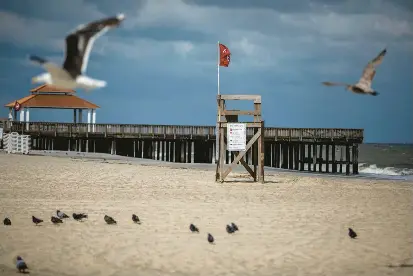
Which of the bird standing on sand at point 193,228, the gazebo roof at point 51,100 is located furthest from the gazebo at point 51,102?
the bird standing on sand at point 193,228

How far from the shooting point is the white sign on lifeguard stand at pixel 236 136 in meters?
18.3

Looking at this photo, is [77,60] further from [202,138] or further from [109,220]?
[202,138]

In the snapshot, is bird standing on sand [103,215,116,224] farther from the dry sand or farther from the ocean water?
the ocean water

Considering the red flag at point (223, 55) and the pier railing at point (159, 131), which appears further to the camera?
the pier railing at point (159, 131)

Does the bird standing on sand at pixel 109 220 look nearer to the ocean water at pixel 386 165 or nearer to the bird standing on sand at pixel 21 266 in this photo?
the bird standing on sand at pixel 21 266

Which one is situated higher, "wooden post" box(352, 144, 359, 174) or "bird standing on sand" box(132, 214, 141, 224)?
"wooden post" box(352, 144, 359, 174)

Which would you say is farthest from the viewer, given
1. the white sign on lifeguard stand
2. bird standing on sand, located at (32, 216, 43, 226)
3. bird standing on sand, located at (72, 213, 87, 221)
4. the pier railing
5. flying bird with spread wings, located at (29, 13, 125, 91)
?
the pier railing

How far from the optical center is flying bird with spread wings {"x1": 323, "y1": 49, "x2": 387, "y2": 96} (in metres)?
2.20

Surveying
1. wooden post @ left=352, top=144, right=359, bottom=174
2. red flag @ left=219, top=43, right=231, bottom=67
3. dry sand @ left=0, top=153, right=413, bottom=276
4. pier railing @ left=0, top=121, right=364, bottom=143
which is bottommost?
dry sand @ left=0, top=153, right=413, bottom=276

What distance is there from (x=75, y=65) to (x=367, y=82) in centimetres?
126

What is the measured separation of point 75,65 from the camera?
1.82 meters

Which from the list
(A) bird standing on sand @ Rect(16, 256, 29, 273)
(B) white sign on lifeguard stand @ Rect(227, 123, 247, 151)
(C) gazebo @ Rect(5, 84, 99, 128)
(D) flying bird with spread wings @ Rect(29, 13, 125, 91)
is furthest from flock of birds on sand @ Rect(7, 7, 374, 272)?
(C) gazebo @ Rect(5, 84, 99, 128)

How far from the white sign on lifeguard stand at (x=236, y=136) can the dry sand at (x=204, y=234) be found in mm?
2492

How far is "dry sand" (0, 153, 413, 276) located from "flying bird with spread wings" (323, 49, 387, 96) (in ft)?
15.2
